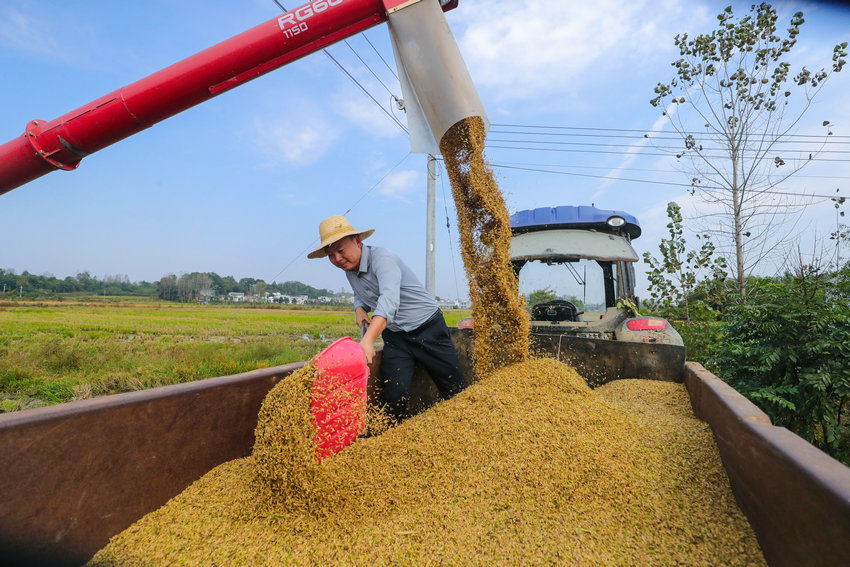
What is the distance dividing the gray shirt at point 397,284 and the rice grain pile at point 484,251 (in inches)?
14.3

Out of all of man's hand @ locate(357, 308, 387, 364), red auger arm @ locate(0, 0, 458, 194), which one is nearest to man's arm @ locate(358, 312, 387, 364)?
man's hand @ locate(357, 308, 387, 364)

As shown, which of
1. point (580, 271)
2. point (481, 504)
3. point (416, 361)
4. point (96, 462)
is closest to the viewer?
point (96, 462)

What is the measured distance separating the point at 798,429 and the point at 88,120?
4.80 m

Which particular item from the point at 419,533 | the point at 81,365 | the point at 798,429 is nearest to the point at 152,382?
the point at 81,365

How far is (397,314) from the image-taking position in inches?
121

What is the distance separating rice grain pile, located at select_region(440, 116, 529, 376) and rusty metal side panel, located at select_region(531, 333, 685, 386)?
54cm

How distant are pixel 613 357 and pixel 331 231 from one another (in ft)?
7.41

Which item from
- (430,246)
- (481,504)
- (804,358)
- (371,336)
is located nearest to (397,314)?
(371,336)

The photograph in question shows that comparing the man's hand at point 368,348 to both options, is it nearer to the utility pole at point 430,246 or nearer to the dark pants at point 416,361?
the dark pants at point 416,361

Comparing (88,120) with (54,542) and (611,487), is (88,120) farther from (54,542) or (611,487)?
(611,487)

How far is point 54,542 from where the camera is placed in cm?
129

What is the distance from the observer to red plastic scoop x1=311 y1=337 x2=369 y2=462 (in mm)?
1896

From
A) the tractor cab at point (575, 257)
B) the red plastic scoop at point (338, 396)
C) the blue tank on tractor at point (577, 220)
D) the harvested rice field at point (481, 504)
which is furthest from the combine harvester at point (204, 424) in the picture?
the blue tank on tractor at point (577, 220)

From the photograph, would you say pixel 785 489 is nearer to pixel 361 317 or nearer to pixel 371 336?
pixel 371 336
